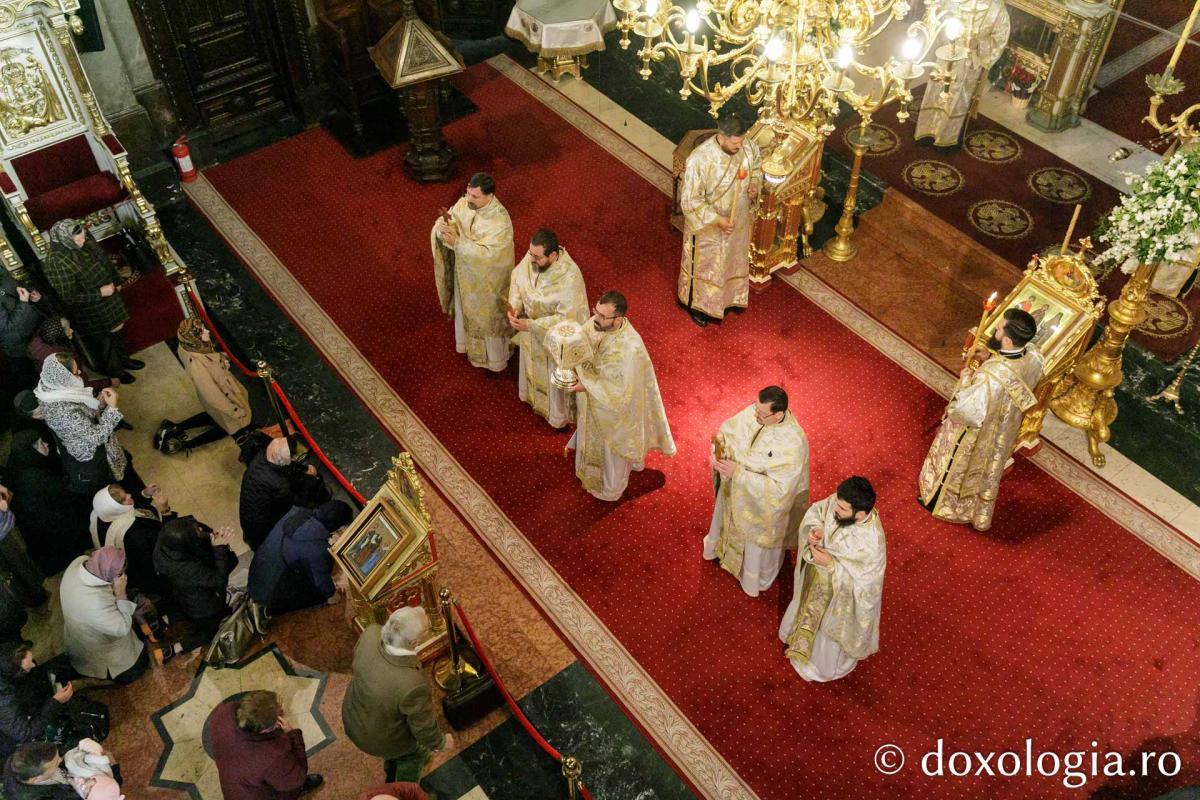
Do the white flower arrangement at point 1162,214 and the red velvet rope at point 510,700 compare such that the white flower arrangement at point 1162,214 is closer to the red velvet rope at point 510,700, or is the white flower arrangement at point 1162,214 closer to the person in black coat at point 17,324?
the red velvet rope at point 510,700

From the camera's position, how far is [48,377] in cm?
678

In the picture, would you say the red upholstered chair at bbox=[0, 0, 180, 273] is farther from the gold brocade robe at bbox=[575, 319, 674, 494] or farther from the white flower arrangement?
the white flower arrangement

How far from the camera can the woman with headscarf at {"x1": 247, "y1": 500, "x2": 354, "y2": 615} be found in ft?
21.4

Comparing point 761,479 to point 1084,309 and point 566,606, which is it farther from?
point 1084,309

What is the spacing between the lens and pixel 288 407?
7562 mm

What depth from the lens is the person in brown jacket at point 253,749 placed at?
5.32m

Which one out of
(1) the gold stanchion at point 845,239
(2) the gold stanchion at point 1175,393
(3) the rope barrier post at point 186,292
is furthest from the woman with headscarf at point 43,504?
(2) the gold stanchion at point 1175,393

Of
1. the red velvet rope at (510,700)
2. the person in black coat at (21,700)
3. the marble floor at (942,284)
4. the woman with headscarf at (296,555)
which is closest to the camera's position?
the person in black coat at (21,700)

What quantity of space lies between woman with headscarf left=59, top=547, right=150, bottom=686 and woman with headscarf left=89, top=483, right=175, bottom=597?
0.19 meters

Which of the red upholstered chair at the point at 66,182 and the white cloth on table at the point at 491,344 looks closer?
the white cloth on table at the point at 491,344

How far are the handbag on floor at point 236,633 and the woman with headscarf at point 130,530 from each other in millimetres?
423

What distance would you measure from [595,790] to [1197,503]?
455 centimetres

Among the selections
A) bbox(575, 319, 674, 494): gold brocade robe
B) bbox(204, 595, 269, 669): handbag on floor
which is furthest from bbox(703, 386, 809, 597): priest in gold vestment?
bbox(204, 595, 269, 669): handbag on floor

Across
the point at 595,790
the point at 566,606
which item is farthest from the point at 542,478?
the point at 595,790
